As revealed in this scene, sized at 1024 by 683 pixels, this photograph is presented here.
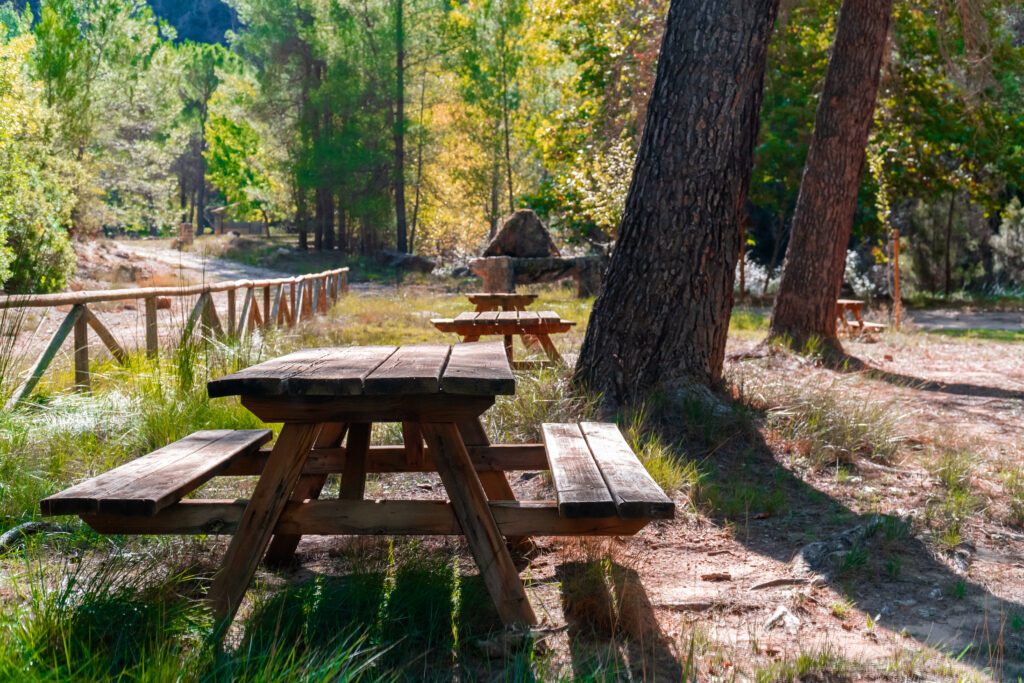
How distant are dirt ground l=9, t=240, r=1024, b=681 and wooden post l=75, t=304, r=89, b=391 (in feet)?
8.34

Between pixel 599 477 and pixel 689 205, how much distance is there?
2.90 m

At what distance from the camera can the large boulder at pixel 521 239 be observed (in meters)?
14.7

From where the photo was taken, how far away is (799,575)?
309 cm

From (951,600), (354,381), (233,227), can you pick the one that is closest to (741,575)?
(951,600)

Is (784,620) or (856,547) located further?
(856,547)

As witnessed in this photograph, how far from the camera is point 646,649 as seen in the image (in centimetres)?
244

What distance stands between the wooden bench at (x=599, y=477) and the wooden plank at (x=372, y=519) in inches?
4.2

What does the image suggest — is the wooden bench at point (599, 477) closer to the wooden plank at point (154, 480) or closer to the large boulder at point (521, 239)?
the wooden plank at point (154, 480)

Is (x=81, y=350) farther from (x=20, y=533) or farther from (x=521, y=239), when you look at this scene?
(x=521, y=239)

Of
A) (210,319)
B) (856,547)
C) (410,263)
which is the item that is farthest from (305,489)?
(410,263)

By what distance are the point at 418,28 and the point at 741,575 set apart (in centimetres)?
2933

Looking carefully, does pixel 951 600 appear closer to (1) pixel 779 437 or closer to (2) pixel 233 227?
(1) pixel 779 437

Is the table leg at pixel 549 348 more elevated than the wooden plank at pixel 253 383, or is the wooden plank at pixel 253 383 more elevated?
the wooden plank at pixel 253 383

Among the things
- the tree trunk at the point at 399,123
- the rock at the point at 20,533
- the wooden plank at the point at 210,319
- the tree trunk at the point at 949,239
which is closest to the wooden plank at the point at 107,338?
the wooden plank at the point at 210,319
